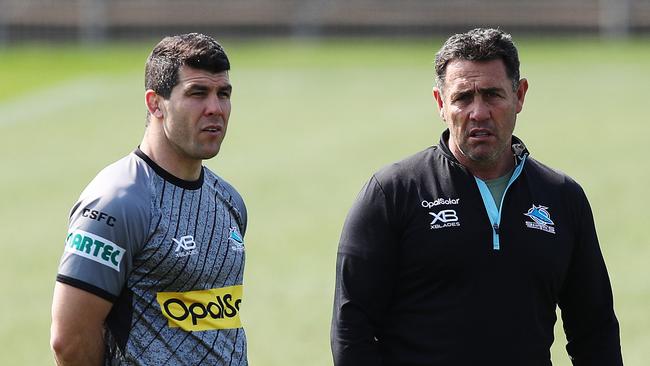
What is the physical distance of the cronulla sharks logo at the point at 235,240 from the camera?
4.32m

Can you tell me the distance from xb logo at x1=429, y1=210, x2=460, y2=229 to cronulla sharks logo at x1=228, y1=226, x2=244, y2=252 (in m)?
0.70

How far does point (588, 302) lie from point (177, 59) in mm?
1657

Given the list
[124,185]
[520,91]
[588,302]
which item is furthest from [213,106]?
[588,302]

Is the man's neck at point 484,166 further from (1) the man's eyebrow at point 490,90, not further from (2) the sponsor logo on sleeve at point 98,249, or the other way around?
(2) the sponsor logo on sleeve at point 98,249

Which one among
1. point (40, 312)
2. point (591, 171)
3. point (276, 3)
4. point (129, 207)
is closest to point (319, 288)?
point (40, 312)

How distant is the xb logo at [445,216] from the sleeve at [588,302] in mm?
470

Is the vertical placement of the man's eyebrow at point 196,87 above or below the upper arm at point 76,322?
above

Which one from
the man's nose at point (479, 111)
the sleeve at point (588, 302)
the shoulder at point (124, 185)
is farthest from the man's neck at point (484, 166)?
the shoulder at point (124, 185)

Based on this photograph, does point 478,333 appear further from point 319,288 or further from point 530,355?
point 319,288

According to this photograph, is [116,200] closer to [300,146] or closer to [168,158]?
[168,158]

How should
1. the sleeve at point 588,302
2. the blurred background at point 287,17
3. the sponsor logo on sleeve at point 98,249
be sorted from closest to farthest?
the sponsor logo on sleeve at point 98,249 → the sleeve at point 588,302 → the blurred background at point 287,17

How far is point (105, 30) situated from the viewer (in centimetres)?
3133

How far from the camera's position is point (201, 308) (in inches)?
164

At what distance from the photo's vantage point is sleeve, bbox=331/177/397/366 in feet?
13.4
